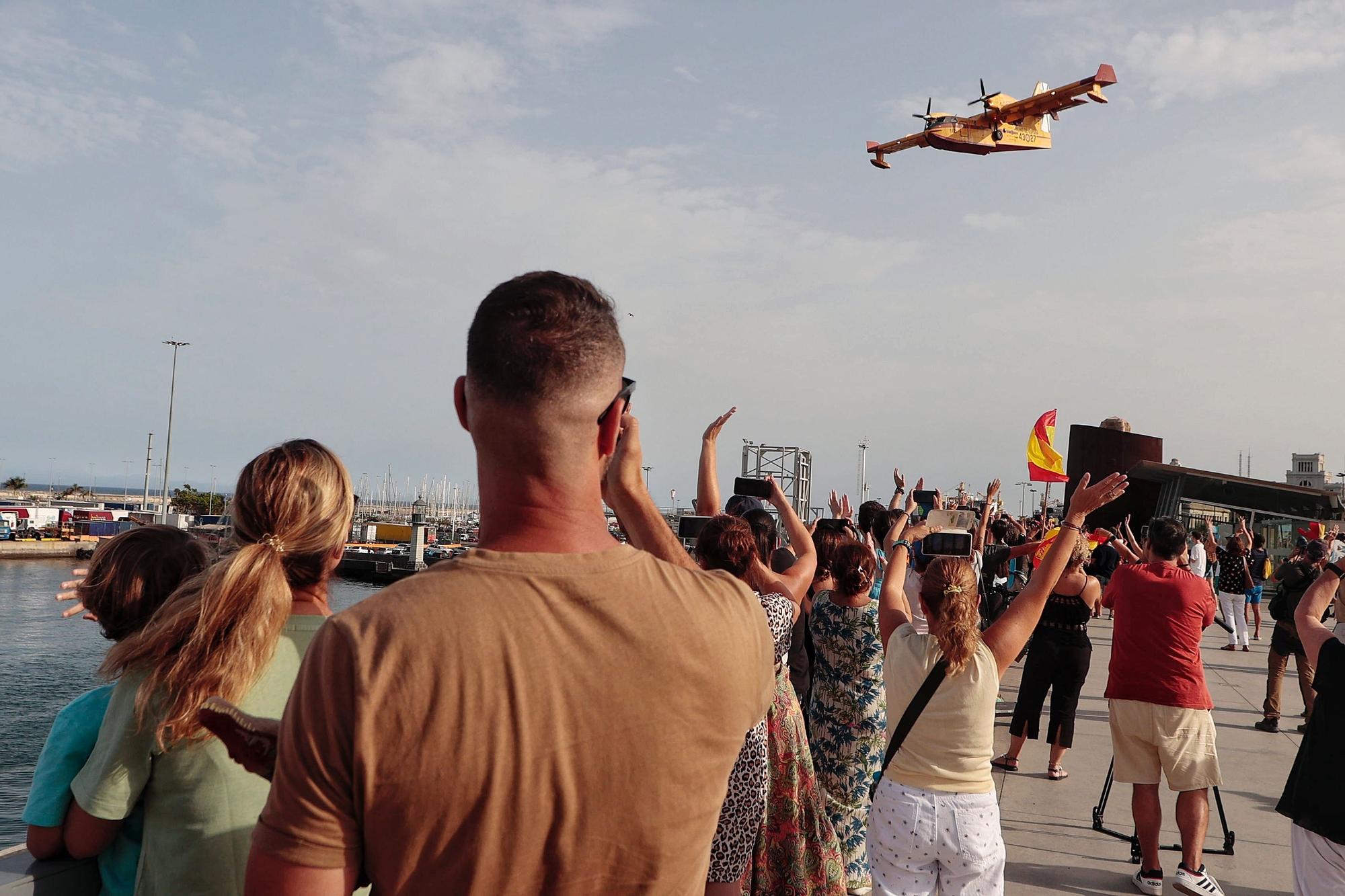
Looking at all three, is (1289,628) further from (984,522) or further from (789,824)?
(789,824)

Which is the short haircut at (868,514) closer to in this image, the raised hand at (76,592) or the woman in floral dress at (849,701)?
the woman in floral dress at (849,701)

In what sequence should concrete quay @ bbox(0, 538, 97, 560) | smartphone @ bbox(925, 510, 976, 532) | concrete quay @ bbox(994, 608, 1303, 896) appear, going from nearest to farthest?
smartphone @ bbox(925, 510, 976, 532)
concrete quay @ bbox(994, 608, 1303, 896)
concrete quay @ bbox(0, 538, 97, 560)

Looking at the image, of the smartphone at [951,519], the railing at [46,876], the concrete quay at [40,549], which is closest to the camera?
the railing at [46,876]

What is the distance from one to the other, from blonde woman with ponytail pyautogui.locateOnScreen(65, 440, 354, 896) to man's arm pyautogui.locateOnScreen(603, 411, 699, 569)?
809 millimetres

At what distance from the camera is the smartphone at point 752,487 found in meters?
5.40

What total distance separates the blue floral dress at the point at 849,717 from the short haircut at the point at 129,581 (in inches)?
140

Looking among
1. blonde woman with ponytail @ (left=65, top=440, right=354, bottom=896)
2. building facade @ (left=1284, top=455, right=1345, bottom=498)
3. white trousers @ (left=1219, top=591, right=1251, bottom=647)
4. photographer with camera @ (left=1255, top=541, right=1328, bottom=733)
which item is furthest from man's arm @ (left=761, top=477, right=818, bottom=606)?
building facade @ (left=1284, top=455, right=1345, bottom=498)

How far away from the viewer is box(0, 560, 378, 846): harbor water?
15.9m

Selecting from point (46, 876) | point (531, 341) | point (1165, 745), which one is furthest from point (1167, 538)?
point (46, 876)

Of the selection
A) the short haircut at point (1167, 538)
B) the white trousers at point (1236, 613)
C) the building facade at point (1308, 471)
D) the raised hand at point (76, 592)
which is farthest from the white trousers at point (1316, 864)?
the building facade at point (1308, 471)

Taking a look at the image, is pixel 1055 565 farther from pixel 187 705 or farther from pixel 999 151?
pixel 999 151

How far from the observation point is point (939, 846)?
368 centimetres

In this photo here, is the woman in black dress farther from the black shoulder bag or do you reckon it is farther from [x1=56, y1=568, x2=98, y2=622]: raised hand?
[x1=56, y1=568, x2=98, y2=622]: raised hand

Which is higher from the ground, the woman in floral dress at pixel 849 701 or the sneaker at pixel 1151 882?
the woman in floral dress at pixel 849 701
